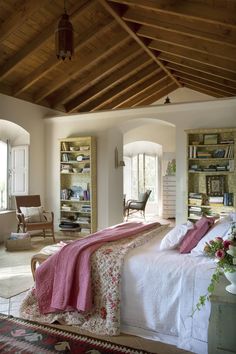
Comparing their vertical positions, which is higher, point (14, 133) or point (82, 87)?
point (82, 87)

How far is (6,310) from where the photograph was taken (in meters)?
3.06

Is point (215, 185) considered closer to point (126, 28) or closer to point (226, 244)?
point (126, 28)

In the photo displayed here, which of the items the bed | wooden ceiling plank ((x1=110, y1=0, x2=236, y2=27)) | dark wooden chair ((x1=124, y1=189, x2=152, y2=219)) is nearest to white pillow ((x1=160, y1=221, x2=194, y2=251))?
the bed

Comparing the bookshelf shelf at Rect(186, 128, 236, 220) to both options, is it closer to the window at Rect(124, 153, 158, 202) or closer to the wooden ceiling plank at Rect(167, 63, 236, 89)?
the wooden ceiling plank at Rect(167, 63, 236, 89)

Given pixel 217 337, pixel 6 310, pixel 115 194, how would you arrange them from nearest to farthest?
pixel 217 337
pixel 6 310
pixel 115 194

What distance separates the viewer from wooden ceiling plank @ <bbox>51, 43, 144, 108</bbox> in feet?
19.6

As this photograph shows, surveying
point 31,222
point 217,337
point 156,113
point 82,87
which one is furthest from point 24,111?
point 217,337

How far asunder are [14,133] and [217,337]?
5.93m

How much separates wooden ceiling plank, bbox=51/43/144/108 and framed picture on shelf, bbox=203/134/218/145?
2.09 m

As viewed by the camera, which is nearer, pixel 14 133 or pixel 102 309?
pixel 102 309

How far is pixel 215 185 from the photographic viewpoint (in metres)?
5.83

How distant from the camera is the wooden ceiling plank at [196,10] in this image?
144 inches

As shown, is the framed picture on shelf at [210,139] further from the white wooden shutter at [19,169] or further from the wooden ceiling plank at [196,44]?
the white wooden shutter at [19,169]

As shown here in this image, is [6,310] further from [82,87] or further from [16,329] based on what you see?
[82,87]
